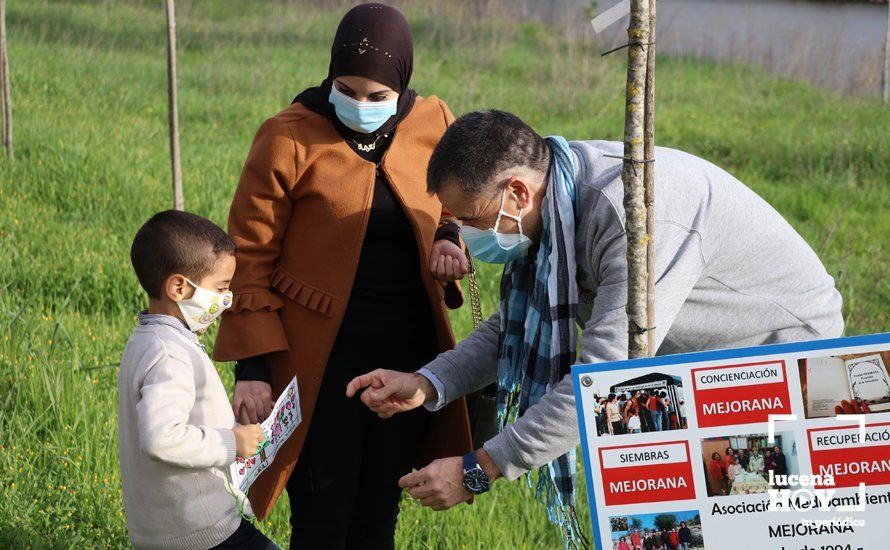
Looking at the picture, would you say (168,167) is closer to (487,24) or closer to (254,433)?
(254,433)

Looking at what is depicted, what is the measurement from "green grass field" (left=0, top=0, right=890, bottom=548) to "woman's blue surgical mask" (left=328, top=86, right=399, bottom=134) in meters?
1.45

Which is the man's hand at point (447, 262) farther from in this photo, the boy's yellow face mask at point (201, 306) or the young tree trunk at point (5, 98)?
the young tree trunk at point (5, 98)

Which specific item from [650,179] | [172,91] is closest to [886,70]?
[172,91]

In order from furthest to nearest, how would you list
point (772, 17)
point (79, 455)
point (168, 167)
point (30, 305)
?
point (772, 17) → point (168, 167) → point (30, 305) → point (79, 455)

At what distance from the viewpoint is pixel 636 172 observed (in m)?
1.90

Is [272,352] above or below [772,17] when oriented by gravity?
below

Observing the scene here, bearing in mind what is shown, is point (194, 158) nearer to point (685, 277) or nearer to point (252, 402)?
point (252, 402)

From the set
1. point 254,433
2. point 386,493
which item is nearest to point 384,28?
point 254,433

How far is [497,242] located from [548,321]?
22 centimetres

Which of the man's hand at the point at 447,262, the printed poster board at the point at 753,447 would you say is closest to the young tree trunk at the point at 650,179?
the printed poster board at the point at 753,447

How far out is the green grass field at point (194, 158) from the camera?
3.54 m

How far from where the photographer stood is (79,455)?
11.5 feet

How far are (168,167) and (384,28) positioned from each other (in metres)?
4.65

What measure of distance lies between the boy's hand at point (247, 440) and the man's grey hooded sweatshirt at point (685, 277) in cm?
54
